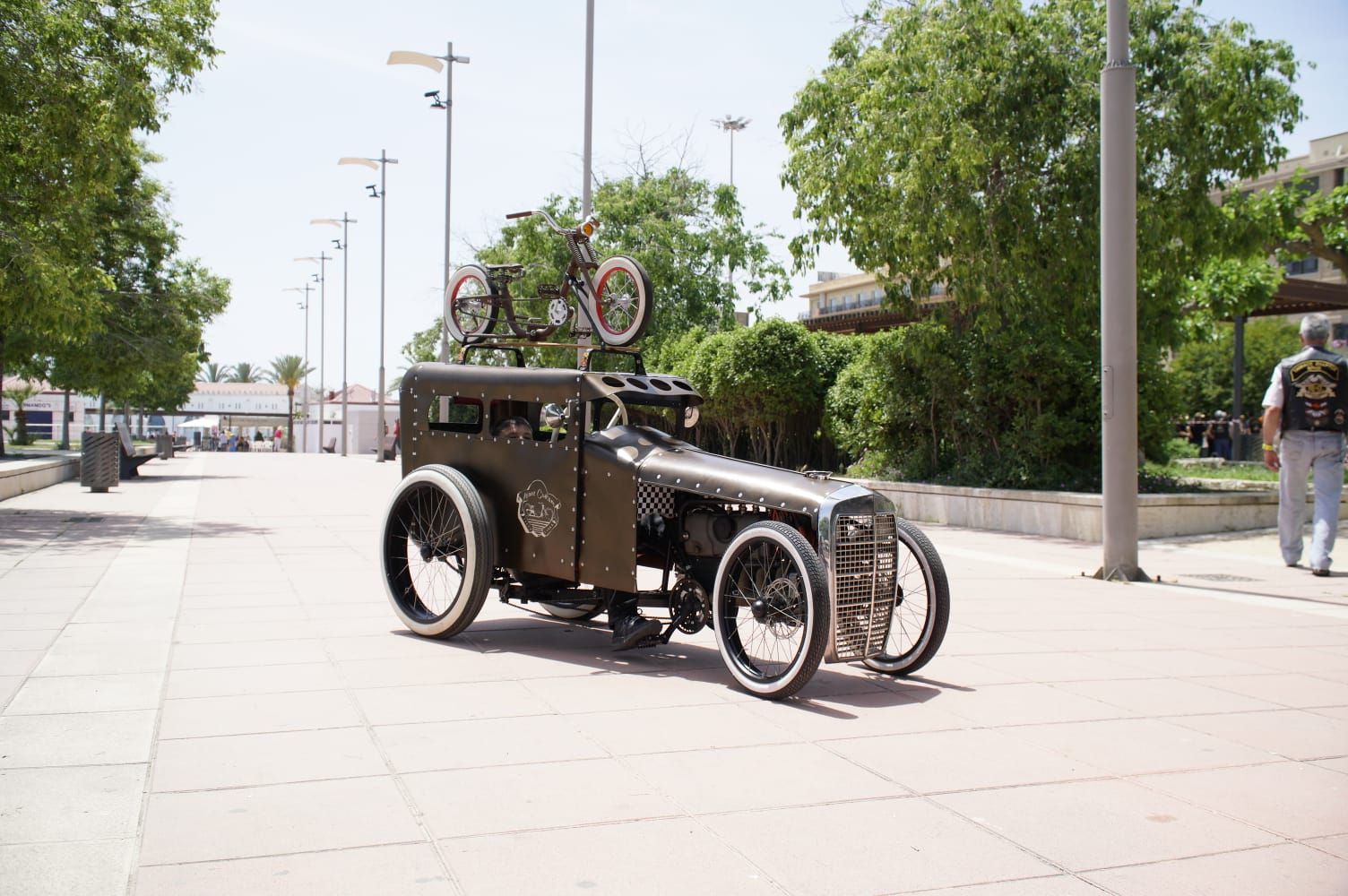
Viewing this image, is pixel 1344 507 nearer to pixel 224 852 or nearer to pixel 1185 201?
pixel 1185 201

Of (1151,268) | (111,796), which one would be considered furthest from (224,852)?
(1151,268)

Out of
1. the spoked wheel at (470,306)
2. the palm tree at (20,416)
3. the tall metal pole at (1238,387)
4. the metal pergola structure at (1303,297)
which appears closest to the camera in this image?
the spoked wheel at (470,306)

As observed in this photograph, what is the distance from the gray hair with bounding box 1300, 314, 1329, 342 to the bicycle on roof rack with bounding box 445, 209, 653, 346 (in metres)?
6.06

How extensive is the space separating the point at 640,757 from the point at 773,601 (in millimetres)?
1297

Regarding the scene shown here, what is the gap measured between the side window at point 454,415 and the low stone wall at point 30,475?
46.1 feet

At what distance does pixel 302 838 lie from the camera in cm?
368

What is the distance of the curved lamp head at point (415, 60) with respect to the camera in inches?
1032

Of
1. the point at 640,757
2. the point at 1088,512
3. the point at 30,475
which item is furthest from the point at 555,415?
the point at 30,475

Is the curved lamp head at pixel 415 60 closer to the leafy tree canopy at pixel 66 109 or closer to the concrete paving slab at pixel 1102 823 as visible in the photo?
the leafy tree canopy at pixel 66 109

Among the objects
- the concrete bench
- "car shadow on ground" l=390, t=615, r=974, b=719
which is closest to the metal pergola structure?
"car shadow on ground" l=390, t=615, r=974, b=719

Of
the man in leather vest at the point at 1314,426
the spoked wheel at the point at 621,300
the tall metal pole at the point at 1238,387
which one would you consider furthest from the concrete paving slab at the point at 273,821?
the tall metal pole at the point at 1238,387

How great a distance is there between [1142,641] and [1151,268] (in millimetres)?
8720

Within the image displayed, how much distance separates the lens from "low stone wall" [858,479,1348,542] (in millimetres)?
13500

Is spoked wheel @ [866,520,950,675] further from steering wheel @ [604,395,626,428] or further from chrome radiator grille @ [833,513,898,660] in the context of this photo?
steering wheel @ [604,395,626,428]
